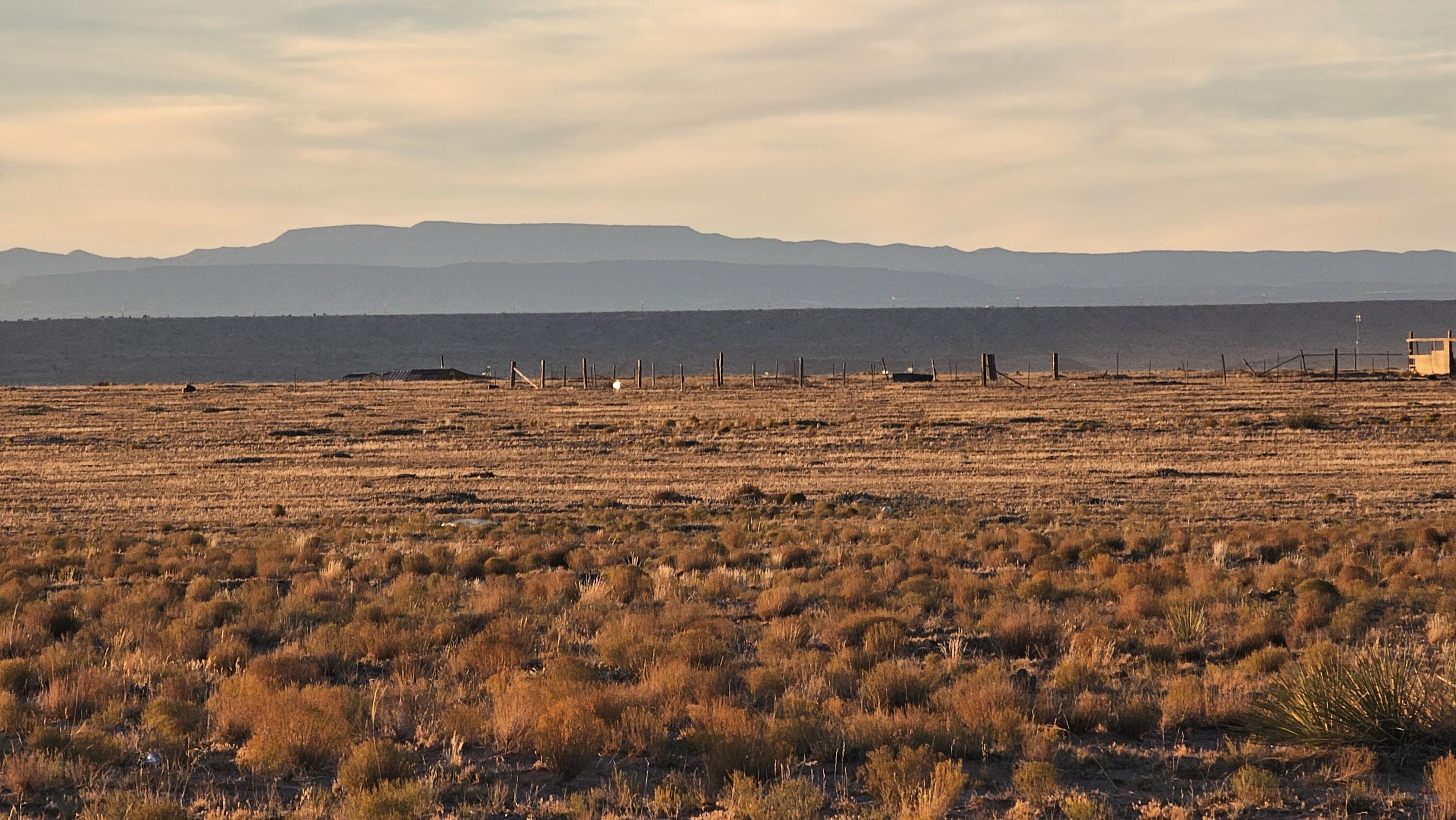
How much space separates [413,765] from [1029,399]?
54.2 metres

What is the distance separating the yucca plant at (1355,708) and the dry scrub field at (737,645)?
0.03 metres

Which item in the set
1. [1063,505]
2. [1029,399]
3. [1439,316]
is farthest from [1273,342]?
[1063,505]

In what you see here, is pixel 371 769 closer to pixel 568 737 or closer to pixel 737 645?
pixel 568 737

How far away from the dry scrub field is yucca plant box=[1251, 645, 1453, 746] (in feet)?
0.08

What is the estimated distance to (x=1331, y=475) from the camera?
3019 cm

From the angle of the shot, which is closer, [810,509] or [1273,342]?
[810,509]

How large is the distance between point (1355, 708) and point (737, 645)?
217 inches

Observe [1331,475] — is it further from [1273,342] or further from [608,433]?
[1273,342]

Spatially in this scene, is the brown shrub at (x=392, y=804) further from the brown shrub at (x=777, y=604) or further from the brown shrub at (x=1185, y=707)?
the brown shrub at (x=777, y=604)

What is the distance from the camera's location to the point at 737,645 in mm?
13133

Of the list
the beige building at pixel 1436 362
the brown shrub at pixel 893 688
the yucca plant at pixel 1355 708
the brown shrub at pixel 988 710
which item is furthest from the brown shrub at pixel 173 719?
the beige building at pixel 1436 362

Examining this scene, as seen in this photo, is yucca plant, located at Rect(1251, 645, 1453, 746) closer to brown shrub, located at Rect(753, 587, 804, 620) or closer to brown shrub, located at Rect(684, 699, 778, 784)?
brown shrub, located at Rect(684, 699, 778, 784)

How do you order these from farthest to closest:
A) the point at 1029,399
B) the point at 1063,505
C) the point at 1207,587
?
the point at 1029,399
the point at 1063,505
the point at 1207,587

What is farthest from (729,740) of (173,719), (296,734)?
(173,719)
